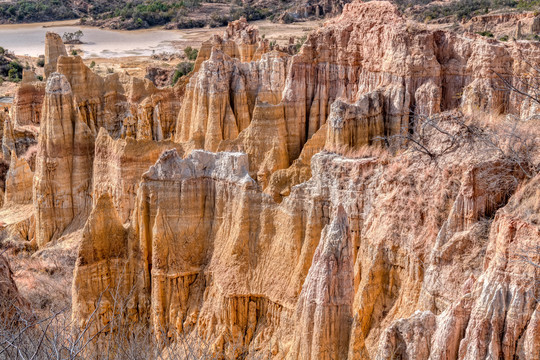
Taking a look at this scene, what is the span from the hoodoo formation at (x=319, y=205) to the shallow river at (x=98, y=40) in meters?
48.4

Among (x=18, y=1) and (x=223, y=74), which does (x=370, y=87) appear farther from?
(x=18, y=1)

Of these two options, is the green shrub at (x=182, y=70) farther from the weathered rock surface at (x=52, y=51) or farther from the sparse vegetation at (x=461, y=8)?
the sparse vegetation at (x=461, y=8)

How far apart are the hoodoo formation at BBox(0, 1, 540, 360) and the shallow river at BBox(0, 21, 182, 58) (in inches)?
1906

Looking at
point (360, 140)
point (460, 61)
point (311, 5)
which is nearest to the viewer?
point (360, 140)

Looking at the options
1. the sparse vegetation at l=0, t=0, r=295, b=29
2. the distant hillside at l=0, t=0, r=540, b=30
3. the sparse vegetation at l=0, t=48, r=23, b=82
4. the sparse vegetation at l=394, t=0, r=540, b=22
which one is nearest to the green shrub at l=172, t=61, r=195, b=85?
the sparse vegetation at l=0, t=48, r=23, b=82

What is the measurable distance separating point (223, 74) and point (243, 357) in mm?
13005

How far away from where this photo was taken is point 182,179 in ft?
57.1

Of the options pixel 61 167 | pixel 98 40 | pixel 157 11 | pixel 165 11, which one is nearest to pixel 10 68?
pixel 98 40

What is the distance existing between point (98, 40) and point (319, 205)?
76160mm

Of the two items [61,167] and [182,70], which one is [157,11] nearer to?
[182,70]

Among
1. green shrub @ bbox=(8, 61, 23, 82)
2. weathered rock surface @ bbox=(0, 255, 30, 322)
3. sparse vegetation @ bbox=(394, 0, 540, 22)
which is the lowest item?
weathered rock surface @ bbox=(0, 255, 30, 322)

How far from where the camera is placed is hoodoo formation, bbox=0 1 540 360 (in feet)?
37.3

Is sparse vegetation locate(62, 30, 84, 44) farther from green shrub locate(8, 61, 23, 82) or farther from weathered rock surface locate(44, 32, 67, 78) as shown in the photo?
weathered rock surface locate(44, 32, 67, 78)

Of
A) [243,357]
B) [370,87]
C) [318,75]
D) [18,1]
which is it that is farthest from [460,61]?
[18,1]
